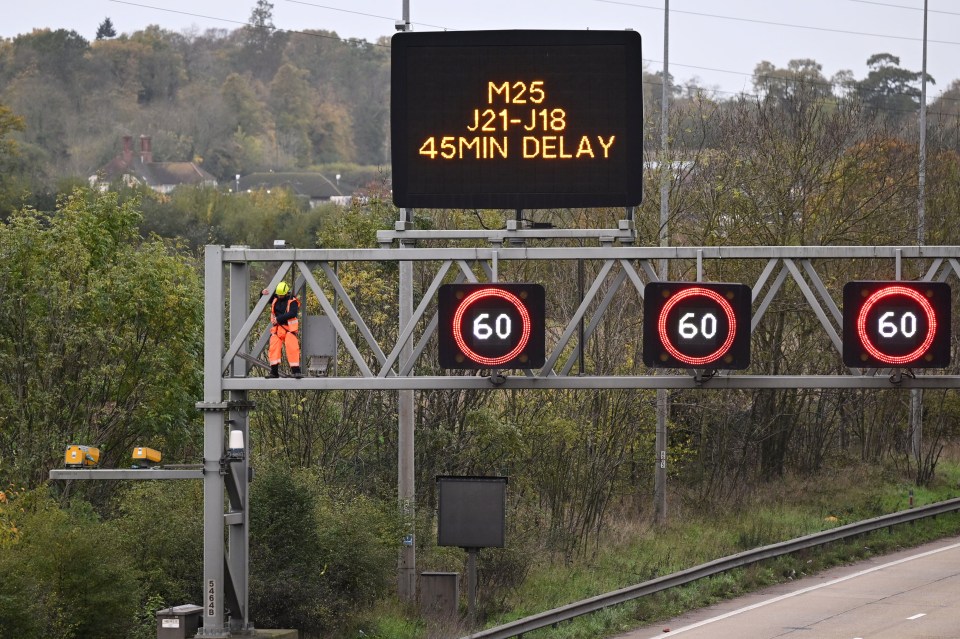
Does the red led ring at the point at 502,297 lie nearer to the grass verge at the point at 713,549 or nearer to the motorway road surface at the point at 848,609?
the grass verge at the point at 713,549

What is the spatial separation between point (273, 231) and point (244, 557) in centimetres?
8683

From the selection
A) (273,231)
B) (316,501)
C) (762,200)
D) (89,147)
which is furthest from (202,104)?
(316,501)

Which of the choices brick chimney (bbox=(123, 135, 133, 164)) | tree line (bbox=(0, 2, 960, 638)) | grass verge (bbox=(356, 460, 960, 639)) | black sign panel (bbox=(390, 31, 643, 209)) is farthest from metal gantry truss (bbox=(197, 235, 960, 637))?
brick chimney (bbox=(123, 135, 133, 164))

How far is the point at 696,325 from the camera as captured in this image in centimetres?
1578

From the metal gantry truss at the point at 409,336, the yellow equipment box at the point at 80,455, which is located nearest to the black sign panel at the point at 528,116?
the metal gantry truss at the point at 409,336

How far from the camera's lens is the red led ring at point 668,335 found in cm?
1574

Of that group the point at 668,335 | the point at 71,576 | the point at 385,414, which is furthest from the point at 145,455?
the point at 385,414

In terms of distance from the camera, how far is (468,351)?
1568 centimetres

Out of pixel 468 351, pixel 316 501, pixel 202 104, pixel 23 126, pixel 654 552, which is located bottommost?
pixel 654 552

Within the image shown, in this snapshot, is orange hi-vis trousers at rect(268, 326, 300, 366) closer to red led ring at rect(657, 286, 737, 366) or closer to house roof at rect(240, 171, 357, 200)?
red led ring at rect(657, 286, 737, 366)

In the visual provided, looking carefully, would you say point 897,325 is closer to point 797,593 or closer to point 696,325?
point 696,325

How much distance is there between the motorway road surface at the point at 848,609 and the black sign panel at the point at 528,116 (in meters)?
8.55

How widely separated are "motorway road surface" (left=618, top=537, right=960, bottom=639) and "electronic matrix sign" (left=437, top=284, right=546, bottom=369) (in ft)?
24.2

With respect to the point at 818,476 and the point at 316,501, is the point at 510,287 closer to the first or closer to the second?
the point at 316,501
